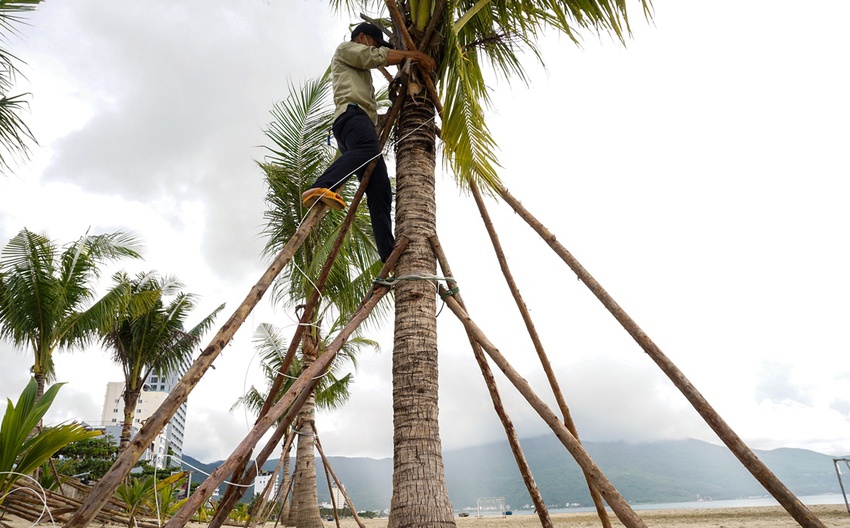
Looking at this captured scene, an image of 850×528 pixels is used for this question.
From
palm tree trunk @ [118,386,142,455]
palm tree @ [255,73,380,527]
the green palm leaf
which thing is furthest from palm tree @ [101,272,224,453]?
the green palm leaf

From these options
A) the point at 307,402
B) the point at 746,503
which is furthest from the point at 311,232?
the point at 746,503

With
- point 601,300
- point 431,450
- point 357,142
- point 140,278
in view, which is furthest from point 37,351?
point 601,300

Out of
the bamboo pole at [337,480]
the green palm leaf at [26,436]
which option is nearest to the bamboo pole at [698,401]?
the green palm leaf at [26,436]

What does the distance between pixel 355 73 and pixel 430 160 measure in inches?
38.1

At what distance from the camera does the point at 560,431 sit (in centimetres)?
265

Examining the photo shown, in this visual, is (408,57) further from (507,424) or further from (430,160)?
(507,424)

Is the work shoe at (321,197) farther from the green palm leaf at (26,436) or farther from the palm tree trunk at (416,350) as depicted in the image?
the green palm leaf at (26,436)

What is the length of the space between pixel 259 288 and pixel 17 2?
5848mm

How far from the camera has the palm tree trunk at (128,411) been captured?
510 inches

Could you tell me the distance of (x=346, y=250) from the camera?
8.01 meters

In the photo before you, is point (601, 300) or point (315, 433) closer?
point (601, 300)

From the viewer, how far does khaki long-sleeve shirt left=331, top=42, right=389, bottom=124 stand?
3.89 meters

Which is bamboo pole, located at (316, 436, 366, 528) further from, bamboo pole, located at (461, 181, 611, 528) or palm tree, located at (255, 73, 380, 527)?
bamboo pole, located at (461, 181, 611, 528)

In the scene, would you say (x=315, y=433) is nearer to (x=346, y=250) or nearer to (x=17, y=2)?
(x=346, y=250)
